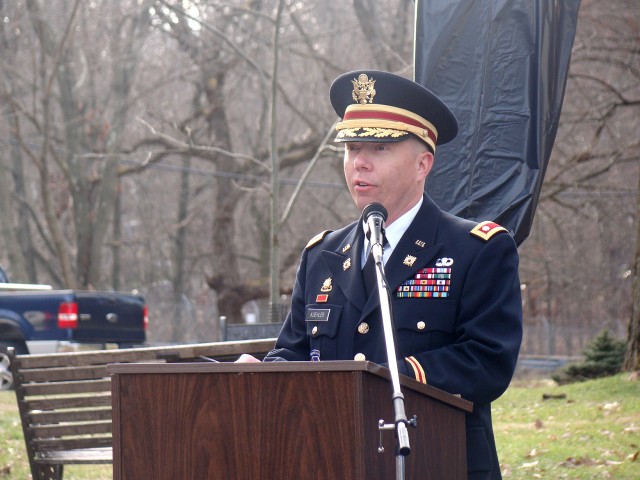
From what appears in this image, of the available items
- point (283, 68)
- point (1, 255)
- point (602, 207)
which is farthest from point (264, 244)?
point (1, 255)

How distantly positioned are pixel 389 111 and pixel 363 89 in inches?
7.1

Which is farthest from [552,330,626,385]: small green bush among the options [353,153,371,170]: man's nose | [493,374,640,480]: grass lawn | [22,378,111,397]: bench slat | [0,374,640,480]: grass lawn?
[353,153,371,170]: man's nose

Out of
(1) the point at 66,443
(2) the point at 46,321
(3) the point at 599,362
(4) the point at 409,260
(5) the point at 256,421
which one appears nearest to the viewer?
(5) the point at 256,421

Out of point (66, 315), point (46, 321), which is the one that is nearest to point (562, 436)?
point (66, 315)

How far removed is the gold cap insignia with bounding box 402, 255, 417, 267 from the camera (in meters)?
4.05

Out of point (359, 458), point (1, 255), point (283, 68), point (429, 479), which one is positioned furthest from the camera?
point (1, 255)

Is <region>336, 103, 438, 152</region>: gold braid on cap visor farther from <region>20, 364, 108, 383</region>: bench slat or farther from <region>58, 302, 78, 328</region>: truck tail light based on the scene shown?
<region>58, 302, 78, 328</region>: truck tail light

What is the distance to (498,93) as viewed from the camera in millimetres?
6336

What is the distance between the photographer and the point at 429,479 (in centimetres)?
342

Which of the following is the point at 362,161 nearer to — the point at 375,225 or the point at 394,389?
the point at 375,225

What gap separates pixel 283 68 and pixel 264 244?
214 inches

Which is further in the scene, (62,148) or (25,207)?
(25,207)

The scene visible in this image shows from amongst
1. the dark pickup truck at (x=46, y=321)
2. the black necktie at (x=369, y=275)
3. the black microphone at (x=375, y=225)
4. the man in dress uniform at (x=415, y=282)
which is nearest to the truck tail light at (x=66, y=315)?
the dark pickup truck at (x=46, y=321)

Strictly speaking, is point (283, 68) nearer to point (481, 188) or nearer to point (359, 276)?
point (481, 188)
